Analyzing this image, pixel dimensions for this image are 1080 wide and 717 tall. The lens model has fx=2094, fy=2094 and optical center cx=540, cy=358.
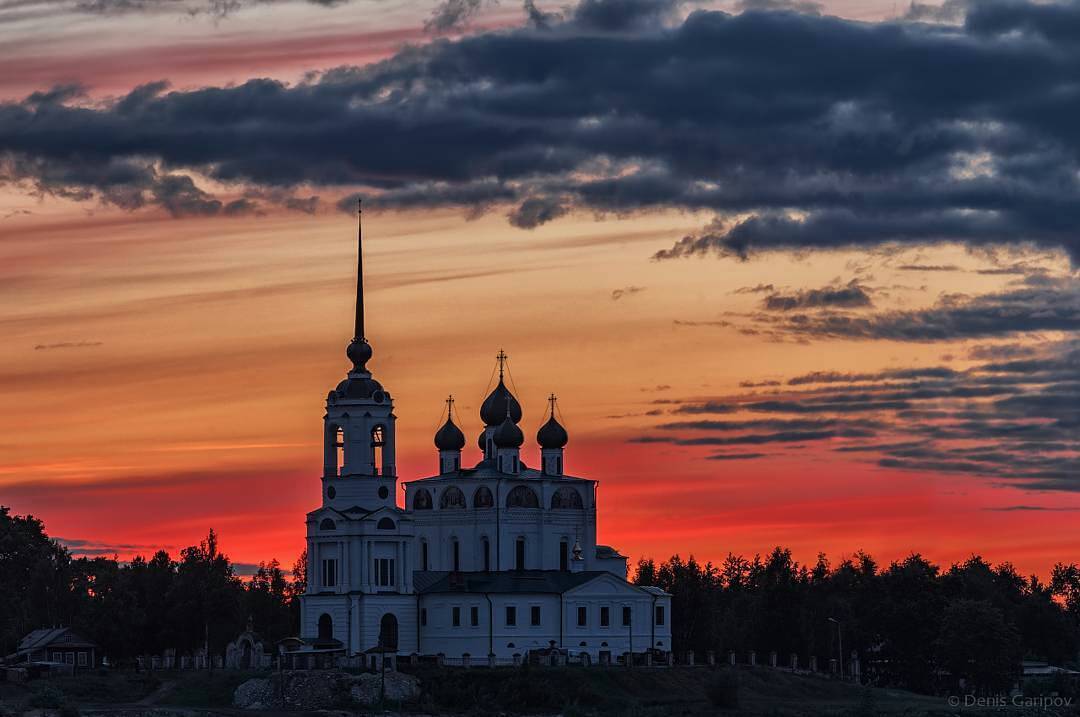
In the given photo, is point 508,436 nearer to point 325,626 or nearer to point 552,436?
point 552,436

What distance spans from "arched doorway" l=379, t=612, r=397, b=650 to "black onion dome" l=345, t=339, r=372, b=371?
543 inches

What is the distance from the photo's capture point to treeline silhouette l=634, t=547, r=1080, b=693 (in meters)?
117

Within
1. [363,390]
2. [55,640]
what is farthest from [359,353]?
[55,640]

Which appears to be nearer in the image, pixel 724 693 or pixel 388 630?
pixel 724 693

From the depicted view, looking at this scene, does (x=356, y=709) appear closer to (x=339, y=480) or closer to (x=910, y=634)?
(x=339, y=480)

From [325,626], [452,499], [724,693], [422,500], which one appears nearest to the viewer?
[724,693]

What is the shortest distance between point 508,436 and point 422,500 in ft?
20.9

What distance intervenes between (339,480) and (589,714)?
2170 cm

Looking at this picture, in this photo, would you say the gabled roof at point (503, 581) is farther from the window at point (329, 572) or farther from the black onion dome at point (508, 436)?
the black onion dome at point (508, 436)

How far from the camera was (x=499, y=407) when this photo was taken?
12512cm

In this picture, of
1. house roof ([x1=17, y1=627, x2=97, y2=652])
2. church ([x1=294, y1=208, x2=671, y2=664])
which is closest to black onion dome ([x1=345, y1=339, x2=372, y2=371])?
church ([x1=294, y1=208, x2=671, y2=664])

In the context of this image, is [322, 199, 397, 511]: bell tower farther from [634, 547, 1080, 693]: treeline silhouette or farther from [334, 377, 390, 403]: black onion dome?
[634, 547, 1080, 693]: treeline silhouette

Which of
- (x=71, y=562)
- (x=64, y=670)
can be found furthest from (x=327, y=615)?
(x=71, y=562)

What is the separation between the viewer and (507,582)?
116812mm
